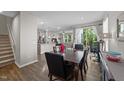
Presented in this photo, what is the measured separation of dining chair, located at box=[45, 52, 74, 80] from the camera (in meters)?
1.96

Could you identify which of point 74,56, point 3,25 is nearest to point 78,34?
point 74,56

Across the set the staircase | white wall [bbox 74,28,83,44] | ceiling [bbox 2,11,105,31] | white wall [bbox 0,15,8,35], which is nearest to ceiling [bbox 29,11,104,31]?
ceiling [bbox 2,11,105,31]

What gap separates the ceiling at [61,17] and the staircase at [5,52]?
0.55 meters

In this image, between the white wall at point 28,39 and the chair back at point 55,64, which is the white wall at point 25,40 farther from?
the chair back at point 55,64

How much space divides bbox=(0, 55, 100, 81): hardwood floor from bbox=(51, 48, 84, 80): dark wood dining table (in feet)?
0.83

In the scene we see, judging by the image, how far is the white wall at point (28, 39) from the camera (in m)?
2.08

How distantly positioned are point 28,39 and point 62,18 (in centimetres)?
73

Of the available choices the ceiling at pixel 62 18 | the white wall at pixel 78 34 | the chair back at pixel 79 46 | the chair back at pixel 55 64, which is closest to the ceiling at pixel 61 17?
the ceiling at pixel 62 18

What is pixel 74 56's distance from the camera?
244 centimetres

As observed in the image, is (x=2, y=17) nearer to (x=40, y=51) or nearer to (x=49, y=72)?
(x=40, y=51)

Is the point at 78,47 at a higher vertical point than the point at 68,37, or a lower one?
lower

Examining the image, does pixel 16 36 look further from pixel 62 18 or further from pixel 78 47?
pixel 78 47

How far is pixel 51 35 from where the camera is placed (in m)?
2.19
